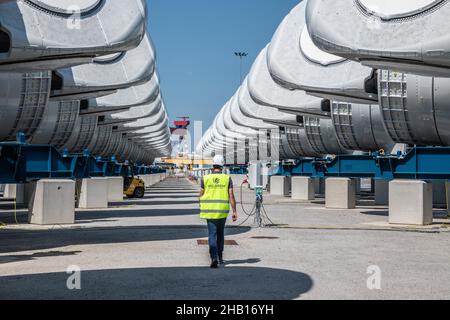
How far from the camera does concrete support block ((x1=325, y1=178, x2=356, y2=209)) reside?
34.4 m

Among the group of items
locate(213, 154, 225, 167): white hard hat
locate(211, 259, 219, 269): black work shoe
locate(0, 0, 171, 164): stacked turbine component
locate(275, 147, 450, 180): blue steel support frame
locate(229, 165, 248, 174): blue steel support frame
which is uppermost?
locate(0, 0, 171, 164): stacked turbine component

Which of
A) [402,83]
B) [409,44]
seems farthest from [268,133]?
[409,44]

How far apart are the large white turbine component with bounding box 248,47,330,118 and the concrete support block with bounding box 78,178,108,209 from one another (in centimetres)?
1358

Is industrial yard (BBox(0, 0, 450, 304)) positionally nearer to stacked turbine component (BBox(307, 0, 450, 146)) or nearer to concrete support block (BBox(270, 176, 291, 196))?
stacked turbine component (BBox(307, 0, 450, 146))

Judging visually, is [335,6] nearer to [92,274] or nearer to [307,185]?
[92,274]

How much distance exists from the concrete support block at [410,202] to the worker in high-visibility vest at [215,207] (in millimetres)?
12515

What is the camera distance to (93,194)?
33875mm

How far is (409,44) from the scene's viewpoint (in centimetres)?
2231

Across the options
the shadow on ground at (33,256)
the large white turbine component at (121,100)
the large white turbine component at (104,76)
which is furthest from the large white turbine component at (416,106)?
the large white turbine component at (121,100)

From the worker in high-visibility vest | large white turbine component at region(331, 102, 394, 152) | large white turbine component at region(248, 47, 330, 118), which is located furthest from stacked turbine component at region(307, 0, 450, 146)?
large white turbine component at region(248, 47, 330, 118)

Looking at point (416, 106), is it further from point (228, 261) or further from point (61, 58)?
point (228, 261)

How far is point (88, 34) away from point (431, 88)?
1276cm

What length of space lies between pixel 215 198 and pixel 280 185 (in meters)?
43.7
